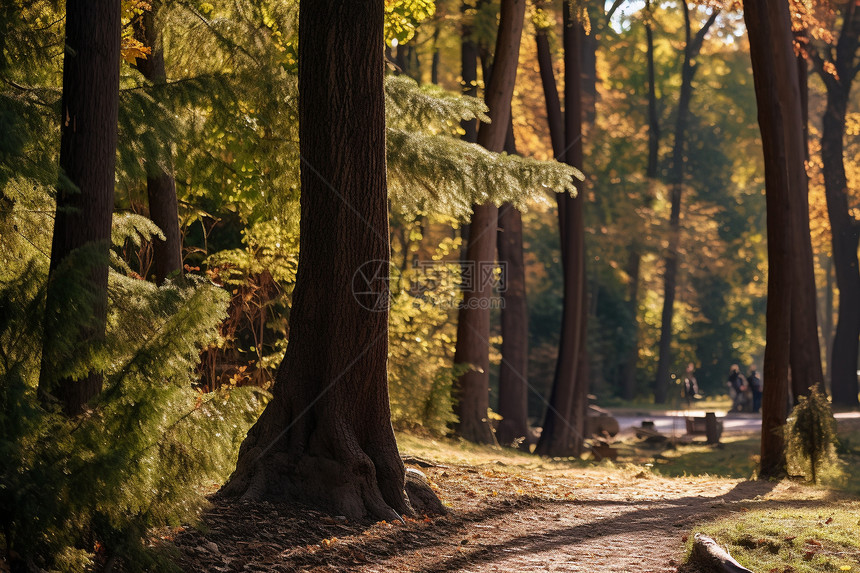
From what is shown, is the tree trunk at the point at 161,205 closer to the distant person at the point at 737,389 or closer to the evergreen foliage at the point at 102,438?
the evergreen foliage at the point at 102,438

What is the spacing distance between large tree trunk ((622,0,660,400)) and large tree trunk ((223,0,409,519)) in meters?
26.9

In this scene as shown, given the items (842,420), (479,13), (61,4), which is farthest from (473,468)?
(842,420)

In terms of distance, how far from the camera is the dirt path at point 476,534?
6.07 m

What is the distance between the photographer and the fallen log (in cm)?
570

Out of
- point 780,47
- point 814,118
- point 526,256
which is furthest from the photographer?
point 814,118

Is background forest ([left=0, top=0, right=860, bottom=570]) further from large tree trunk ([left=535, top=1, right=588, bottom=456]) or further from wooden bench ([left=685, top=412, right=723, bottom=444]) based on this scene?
wooden bench ([left=685, top=412, right=723, bottom=444])

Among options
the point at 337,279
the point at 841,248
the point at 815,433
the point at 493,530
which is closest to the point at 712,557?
the point at 493,530

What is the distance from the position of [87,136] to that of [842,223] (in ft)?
81.5

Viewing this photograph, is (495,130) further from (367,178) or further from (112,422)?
(112,422)

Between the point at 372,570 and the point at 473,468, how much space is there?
4.91 m

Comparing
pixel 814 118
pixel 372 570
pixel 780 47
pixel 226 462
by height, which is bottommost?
pixel 372 570

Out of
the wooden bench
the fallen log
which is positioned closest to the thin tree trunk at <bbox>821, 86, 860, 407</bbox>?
the wooden bench

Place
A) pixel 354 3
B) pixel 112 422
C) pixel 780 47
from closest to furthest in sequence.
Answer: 1. pixel 112 422
2. pixel 354 3
3. pixel 780 47

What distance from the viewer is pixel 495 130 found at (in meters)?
15.8
